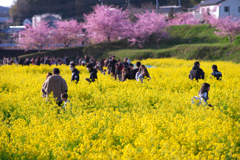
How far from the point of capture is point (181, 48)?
123 ft

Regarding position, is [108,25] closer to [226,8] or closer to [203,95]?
[226,8]

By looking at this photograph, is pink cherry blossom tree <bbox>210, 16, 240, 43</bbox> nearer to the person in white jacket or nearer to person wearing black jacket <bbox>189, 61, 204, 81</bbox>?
person wearing black jacket <bbox>189, 61, 204, 81</bbox>

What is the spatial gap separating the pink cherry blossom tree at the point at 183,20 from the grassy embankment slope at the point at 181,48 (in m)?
10.7

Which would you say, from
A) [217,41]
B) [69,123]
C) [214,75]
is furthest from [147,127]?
[217,41]

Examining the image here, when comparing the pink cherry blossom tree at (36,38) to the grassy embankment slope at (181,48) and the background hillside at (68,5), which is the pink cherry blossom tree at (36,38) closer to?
the grassy embankment slope at (181,48)

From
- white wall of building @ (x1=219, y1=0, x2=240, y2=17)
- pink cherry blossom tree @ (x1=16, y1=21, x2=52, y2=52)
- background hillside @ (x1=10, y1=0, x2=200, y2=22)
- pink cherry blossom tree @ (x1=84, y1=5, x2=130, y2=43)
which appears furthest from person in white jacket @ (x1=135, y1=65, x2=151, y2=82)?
background hillside @ (x1=10, y1=0, x2=200, y2=22)

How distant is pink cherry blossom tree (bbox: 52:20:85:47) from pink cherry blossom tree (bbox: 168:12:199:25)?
1967 cm

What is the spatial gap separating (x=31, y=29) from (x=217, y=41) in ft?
119

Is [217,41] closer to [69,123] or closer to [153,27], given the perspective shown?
[153,27]

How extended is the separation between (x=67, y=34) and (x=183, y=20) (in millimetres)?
25822

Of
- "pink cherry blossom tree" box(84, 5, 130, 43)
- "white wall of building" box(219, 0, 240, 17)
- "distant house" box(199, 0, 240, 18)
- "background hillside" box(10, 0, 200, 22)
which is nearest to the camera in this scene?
"pink cherry blossom tree" box(84, 5, 130, 43)

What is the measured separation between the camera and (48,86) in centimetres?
809

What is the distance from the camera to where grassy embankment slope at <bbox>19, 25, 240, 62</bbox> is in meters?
34.2

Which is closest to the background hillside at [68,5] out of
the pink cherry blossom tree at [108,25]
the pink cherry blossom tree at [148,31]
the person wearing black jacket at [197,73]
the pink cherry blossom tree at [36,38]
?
the pink cherry blossom tree at [36,38]
